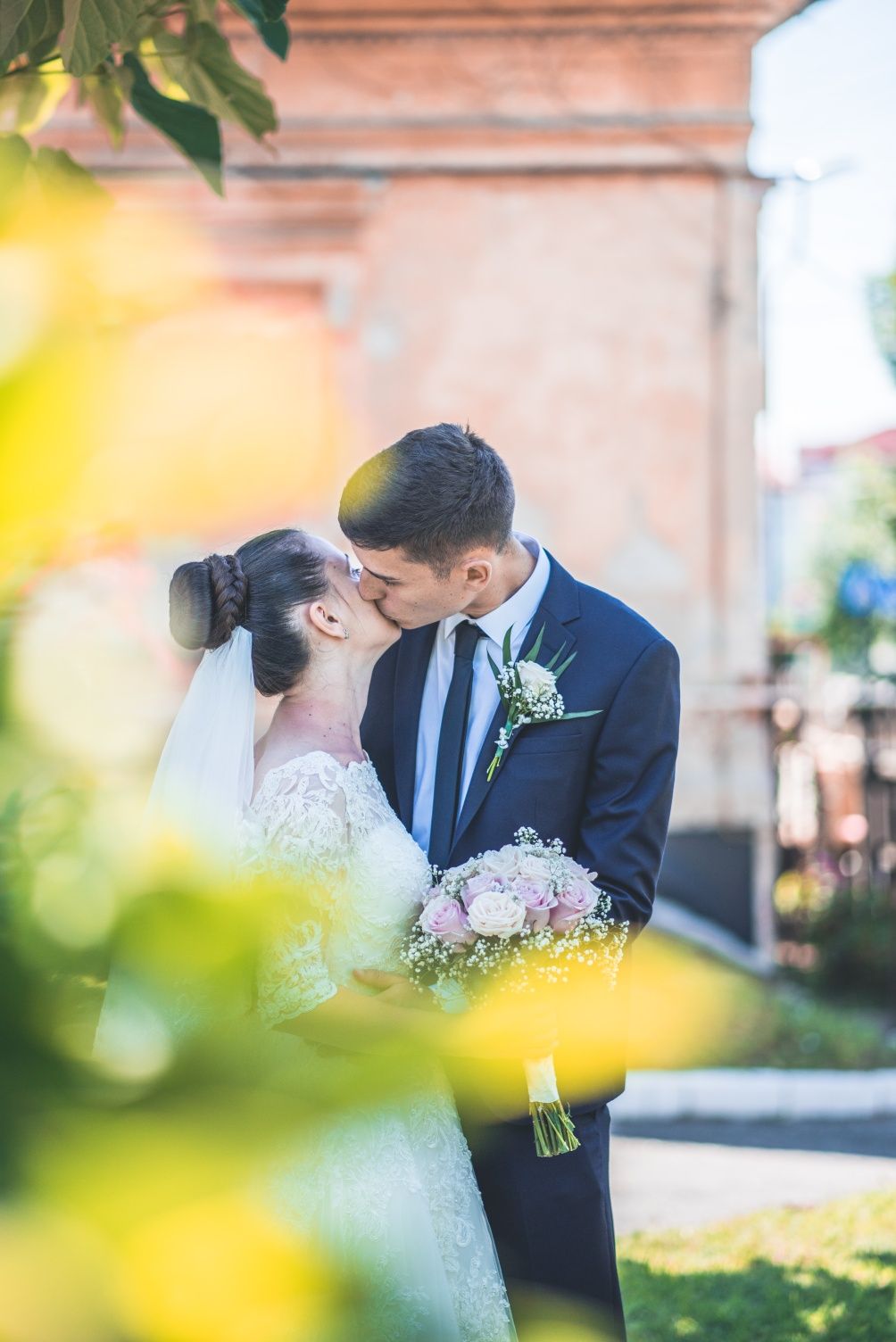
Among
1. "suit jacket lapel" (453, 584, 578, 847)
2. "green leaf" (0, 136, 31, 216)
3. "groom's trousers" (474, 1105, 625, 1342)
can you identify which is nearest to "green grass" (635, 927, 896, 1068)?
"groom's trousers" (474, 1105, 625, 1342)

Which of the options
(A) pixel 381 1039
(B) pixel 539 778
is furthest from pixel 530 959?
(A) pixel 381 1039

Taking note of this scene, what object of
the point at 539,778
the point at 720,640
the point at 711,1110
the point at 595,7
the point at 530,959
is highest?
the point at 595,7

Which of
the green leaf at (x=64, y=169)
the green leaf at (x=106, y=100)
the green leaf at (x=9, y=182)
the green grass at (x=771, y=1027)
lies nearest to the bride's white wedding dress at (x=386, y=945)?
the green leaf at (x=64, y=169)

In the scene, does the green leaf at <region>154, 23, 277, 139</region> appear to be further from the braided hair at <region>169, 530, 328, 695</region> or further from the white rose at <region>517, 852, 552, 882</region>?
the white rose at <region>517, 852, 552, 882</region>

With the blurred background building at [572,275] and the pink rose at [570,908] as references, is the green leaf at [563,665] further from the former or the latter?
the blurred background building at [572,275]

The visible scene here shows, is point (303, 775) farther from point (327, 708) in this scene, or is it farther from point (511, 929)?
point (511, 929)

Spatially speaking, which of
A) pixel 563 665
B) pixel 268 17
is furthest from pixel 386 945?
pixel 268 17

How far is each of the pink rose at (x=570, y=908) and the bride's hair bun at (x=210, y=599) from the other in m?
0.86

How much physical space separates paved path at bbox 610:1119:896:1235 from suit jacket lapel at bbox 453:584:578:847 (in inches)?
93.0

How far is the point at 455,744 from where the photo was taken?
2.79 metres

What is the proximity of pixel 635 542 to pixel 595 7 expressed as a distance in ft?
9.11

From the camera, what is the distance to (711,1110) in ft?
18.6

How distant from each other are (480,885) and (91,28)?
147 centimetres

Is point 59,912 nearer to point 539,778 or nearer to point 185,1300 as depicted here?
point 185,1300
